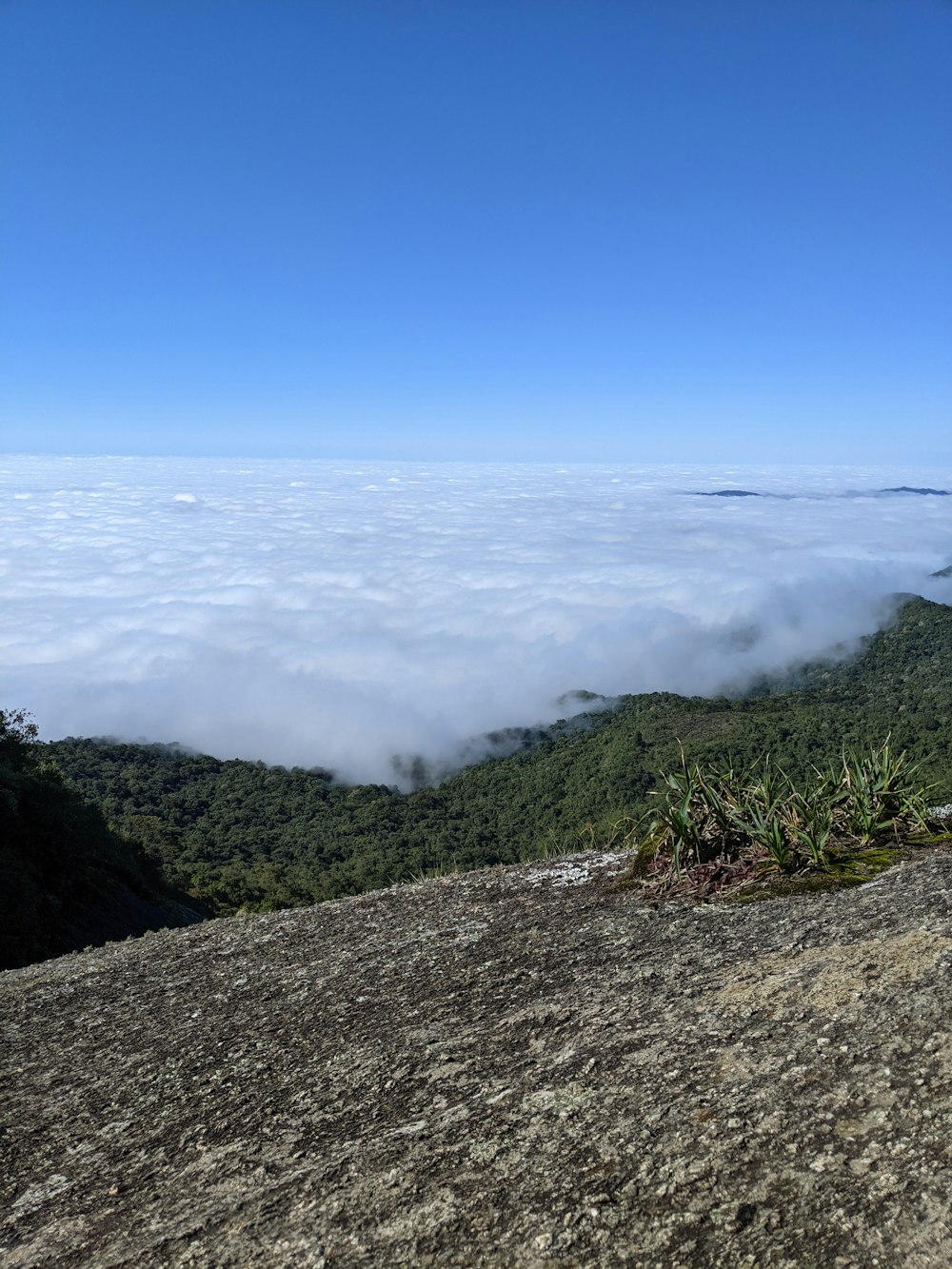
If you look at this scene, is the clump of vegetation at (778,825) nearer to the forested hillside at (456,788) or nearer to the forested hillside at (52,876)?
the forested hillside at (52,876)

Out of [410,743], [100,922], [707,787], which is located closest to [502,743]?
[410,743]

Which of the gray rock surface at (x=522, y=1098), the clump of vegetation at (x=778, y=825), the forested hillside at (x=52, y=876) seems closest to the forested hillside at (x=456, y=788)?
the forested hillside at (x=52, y=876)

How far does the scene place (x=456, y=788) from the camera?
405 ft

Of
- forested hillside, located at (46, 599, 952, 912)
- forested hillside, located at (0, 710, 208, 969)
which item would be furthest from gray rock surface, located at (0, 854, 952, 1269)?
forested hillside, located at (46, 599, 952, 912)

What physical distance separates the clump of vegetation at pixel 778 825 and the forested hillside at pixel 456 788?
57.7 m

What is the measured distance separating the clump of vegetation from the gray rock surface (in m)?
0.50

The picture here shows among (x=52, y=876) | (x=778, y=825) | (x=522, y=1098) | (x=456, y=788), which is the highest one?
(x=778, y=825)

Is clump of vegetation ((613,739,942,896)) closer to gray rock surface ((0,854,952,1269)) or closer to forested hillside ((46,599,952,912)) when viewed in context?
gray rock surface ((0,854,952,1269))

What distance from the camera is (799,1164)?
8.91ft

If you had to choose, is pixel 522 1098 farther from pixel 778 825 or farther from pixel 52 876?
pixel 52 876

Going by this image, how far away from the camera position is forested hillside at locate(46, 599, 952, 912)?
8269cm

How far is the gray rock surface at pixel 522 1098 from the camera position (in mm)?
2646

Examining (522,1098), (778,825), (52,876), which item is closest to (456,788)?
A: (52,876)

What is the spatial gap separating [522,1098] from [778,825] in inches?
139
